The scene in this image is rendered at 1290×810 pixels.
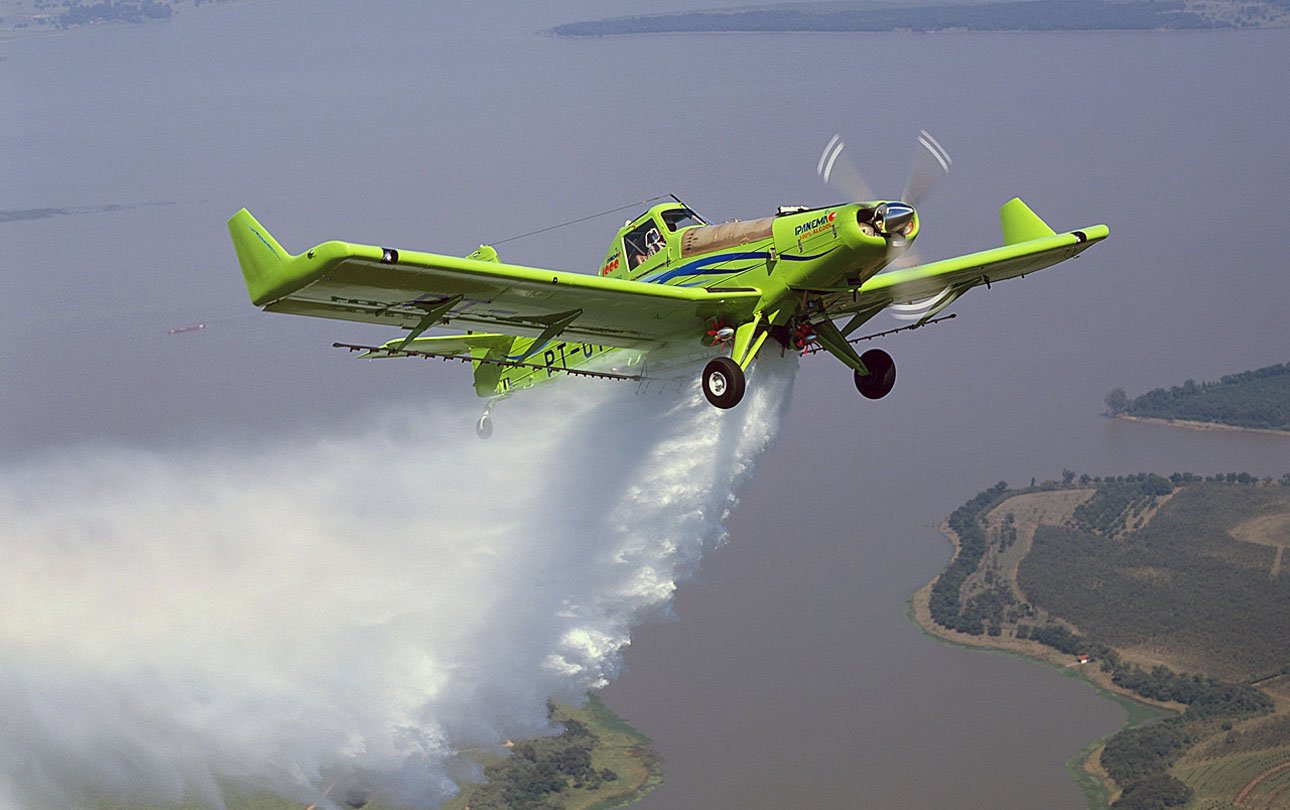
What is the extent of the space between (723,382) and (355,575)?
17783 millimetres

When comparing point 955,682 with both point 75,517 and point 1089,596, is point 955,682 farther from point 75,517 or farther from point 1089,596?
point 75,517

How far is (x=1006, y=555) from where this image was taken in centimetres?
13625

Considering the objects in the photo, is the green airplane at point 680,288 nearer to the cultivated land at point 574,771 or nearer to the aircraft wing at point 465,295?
the aircraft wing at point 465,295

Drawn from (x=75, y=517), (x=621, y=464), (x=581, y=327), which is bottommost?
(x=75, y=517)

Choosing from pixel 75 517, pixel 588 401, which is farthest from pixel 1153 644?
pixel 588 401

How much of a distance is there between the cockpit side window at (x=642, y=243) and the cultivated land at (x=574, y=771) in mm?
71095

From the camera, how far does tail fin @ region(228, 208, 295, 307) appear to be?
20.4 metres

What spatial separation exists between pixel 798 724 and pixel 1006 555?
3529 centimetres

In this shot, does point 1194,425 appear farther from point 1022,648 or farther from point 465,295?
point 465,295

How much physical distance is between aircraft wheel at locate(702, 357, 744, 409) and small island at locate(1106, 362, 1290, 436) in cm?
14865

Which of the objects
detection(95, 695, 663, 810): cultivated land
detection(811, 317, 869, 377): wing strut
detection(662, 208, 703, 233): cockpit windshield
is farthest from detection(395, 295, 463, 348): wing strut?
detection(95, 695, 663, 810): cultivated land

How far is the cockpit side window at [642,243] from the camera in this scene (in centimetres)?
2505

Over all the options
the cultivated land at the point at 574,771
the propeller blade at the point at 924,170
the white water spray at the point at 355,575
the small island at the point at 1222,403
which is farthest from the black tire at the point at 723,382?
the small island at the point at 1222,403

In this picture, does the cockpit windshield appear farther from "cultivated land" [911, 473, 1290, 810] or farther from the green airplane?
"cultivated land" [911, 473, 1290, 810]
